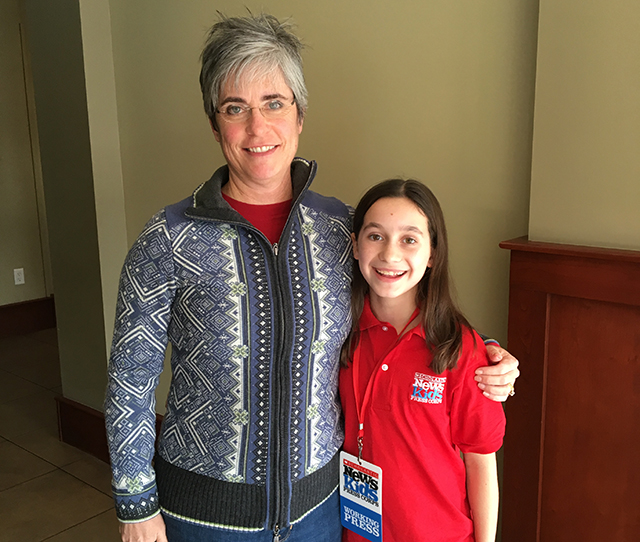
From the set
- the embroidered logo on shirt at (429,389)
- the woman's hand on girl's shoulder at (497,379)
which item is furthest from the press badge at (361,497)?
the woman's hand on girl's shoulder at (497,379)

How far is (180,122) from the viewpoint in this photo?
2.58 m

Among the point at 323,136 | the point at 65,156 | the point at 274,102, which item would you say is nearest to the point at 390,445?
the point at 274,102

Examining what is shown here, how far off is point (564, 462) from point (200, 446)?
98 centimetres

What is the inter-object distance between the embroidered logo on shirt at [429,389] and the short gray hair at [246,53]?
688mm

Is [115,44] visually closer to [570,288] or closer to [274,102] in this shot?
[274,102]

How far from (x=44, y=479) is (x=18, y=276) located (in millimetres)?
3011

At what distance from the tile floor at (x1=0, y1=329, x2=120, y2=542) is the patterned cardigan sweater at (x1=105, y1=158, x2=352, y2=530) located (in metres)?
1.56

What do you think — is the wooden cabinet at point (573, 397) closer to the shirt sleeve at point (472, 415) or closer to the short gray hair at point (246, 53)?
the shirt sleeve at point (472, 415)

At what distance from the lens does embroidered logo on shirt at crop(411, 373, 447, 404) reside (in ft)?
4.17

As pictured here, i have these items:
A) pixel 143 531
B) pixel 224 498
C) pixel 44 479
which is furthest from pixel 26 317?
pixel 224 498

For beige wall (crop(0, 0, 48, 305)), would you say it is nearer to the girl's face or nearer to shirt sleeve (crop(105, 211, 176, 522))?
shirt sleeve (crop(105, 211, 176, 522))

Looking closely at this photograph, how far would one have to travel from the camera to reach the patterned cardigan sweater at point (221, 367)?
1.21m

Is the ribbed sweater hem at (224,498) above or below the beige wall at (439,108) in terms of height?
below

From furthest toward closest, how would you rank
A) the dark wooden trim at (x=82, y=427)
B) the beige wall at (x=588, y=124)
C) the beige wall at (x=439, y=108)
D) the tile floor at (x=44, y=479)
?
the dark wooden trim at (x=82, y=427) < the tile floor at (x=44, y=479) < the beige wall at (x=439, y=108) < the beige wall at (x=588, y=124)
